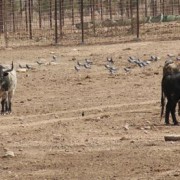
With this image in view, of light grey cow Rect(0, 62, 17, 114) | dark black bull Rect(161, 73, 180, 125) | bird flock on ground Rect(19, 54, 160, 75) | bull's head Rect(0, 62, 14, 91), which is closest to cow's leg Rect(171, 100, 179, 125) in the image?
dark black bull Rect(161, 73, 180, 125)

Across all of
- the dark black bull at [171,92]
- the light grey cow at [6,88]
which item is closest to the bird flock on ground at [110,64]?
the light grey cow at [6,88]

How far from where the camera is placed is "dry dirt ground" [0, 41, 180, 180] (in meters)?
9.78

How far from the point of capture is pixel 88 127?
12875 millimetres

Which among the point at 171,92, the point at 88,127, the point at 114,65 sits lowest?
the point at 114,65

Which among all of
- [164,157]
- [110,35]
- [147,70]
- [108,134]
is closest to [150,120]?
[108,134]

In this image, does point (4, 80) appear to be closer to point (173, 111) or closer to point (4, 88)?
point (4, 88)

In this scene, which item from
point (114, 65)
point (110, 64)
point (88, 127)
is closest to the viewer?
point (88, 127)

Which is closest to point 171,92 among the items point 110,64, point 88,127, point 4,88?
point 88,127

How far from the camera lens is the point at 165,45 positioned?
2769cm

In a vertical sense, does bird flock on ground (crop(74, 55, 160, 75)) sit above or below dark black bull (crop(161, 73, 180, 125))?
below

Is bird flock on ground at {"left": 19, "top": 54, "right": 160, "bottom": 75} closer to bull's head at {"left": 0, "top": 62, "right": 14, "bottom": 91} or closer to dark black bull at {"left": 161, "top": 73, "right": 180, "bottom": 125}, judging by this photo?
bull's head at {"left": 0, "top": 62, "right": 14, "bottom": 91}

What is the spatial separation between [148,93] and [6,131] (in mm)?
4875

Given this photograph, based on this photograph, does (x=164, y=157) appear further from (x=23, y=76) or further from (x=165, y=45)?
(x=165, y=45)

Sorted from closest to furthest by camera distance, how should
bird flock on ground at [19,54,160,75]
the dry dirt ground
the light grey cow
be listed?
the dry dirt ground, the light grey cow, bird flock on ground at [19,54,160,75]
